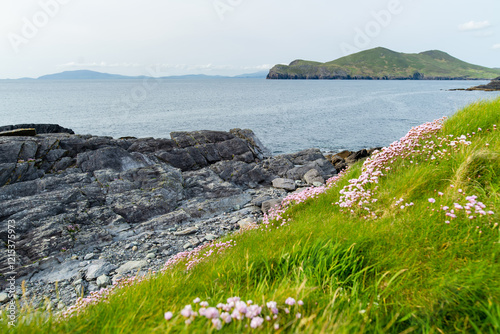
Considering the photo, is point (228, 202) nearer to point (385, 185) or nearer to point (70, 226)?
point (70, 226)

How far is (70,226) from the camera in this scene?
1286 centimetres

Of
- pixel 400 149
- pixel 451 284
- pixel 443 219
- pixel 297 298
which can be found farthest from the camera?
pixel 400 149

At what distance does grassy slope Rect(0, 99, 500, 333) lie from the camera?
271 cm

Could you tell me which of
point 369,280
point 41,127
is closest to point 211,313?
point 369,280

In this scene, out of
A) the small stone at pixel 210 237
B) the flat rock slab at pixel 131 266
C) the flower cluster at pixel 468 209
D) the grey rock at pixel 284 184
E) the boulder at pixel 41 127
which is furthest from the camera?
the boulder at pixel 41 127

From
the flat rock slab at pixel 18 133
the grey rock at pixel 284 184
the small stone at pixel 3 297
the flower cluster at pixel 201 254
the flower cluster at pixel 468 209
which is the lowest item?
the grey rock at pixel 284 184

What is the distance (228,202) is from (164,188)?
4.15 meters

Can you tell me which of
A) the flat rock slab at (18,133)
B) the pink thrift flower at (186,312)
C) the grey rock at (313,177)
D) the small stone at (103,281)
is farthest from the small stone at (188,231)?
the flat rock slab at (18,133)

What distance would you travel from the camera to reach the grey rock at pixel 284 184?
20.3 metres

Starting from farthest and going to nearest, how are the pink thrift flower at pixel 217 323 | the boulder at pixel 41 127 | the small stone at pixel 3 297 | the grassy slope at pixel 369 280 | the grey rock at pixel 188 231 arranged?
the boulder at pixel 41 127 → the grey rock at pixel 188 231 → the small stone at pixel 3 297 → the grassy slope at pixel 369 280 → the pink thrift flower at pixel 217 323

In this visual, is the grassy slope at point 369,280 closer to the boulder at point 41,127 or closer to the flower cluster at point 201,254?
the flower cluster at point 201,254

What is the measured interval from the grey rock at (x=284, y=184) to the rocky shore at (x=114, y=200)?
0.08 m

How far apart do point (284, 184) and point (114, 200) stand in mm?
11561

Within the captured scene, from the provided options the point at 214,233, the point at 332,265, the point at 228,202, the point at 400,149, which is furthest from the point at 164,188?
the point at 332,265
